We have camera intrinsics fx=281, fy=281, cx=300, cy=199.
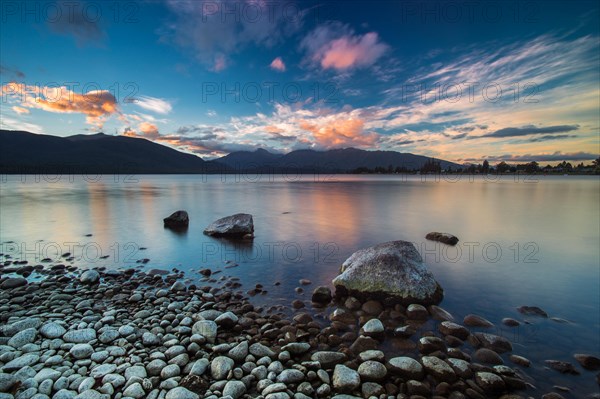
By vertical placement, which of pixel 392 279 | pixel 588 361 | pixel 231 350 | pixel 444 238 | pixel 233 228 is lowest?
pixel 588 361

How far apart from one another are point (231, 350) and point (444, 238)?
12052 mm

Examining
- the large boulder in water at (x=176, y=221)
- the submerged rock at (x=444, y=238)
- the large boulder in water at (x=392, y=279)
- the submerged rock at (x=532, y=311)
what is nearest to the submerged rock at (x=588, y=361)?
the submerged rock at (x=532, y=311)

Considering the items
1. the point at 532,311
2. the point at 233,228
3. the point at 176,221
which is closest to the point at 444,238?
the point at 532,311

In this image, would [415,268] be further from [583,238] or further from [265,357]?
[583,238]

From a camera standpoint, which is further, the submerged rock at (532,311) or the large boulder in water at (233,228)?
the large boulder in water at (233,228)

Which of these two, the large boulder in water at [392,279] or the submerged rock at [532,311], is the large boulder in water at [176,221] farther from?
the submerged rock at [532,311]

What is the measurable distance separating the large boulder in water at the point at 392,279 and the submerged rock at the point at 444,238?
6564 millimetres

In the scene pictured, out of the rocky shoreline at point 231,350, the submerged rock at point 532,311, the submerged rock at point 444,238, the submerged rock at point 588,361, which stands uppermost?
the submerged rock at point 444,238

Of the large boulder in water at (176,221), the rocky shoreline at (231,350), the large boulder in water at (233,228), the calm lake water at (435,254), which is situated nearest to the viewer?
the rocky shoreline at (231,350)

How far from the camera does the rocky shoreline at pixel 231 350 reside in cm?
427

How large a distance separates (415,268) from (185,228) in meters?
13.5

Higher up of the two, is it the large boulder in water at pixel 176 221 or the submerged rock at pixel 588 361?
the large boulder in water at pixel 176 221

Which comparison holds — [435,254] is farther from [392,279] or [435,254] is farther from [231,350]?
[231,350]

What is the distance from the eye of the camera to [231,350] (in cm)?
510
